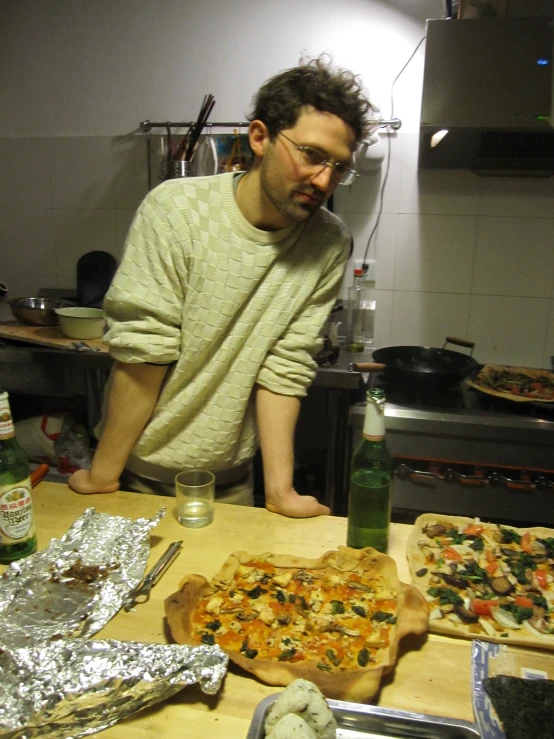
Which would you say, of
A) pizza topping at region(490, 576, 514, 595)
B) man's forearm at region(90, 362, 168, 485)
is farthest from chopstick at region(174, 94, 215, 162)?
pizza topping at region(490, 576, 514, 595)

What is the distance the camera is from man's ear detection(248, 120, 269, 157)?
1251 millimetres

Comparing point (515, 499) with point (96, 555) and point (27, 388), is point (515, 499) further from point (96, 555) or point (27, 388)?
point (27, 388)

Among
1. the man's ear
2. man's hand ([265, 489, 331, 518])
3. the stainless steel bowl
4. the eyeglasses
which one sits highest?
the man's ear

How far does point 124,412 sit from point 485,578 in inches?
32.2

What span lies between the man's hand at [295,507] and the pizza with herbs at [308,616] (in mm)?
196

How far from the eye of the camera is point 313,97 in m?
1.18

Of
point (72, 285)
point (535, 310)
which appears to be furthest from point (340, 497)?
point (72, 285)

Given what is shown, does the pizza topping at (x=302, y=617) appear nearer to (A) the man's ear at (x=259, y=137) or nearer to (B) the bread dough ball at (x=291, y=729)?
(B) the bread dough ball at (x=291, y=729)

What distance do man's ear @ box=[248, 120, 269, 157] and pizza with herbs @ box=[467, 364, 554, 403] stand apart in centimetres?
122

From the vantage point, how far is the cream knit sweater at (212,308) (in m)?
1.22

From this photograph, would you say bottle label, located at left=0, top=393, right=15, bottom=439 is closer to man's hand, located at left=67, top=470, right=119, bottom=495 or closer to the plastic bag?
man's hand, located at left=67, top=470, right=119, bottom=495

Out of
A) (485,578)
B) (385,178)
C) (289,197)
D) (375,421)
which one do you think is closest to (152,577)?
(375,421)

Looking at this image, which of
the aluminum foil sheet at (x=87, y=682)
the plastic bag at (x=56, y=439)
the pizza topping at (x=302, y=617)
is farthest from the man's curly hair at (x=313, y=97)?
the plastic bag at (x=56, y=439)

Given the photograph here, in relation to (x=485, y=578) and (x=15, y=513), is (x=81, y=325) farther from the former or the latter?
(x=485, y=578)
